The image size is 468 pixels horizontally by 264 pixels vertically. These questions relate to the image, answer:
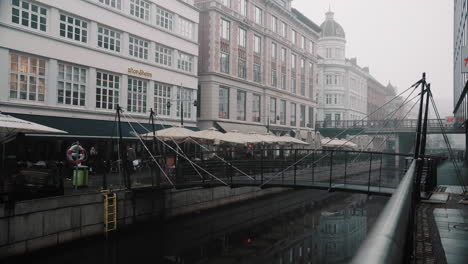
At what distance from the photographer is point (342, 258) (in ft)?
51.7

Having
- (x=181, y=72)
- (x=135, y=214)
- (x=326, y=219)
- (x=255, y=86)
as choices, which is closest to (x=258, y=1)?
(x=255, y=86)

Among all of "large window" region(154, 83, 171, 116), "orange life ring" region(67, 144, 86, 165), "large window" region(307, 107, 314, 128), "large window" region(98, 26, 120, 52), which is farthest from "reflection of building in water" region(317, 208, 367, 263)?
"large window" region(307, 107, 314, 128)

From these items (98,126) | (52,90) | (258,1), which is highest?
(258,1)

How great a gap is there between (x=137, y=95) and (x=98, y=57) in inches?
164

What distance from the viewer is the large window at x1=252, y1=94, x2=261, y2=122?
43531 millimetres

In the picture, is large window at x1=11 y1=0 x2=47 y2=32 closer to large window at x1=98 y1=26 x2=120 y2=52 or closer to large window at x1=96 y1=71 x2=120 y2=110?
large window at x1=98 y1=26 x2=120 y2=52

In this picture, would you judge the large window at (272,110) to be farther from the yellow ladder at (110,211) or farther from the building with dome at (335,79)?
the yellow ladder at (110,211)

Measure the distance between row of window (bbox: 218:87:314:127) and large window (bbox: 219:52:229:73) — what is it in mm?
1810

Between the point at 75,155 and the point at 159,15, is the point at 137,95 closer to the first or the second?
the point at 159,15

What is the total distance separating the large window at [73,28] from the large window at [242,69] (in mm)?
18414

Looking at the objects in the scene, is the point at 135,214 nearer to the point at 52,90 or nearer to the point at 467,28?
the point at 52,90

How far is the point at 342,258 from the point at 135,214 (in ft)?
30.9

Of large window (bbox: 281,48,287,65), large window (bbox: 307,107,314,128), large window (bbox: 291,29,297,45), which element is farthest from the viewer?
large window (bbox: 307,107,314,128)

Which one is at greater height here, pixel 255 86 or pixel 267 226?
pixel 255 86
